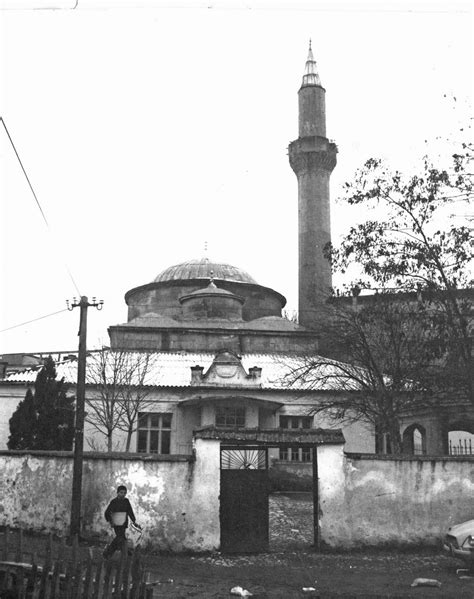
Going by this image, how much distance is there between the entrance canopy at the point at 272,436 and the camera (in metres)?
15.0

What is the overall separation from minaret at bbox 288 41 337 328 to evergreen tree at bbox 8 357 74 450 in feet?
81.7

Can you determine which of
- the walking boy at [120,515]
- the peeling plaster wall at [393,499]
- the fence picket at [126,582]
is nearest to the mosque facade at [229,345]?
the peeling plaster wall at [393,499]

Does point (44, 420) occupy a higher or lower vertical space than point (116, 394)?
lower

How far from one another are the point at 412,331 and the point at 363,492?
27.0 feet

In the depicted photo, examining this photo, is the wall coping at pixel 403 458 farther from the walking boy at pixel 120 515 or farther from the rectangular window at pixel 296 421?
the rectangular window at pixel 296 421

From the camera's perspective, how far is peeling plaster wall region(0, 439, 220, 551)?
14.7 m

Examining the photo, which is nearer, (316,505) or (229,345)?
(316,505)

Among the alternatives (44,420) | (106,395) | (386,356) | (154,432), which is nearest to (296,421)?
(154,432)

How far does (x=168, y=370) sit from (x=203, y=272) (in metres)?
18.8

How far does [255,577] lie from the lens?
12375mm

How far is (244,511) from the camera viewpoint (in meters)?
15.0

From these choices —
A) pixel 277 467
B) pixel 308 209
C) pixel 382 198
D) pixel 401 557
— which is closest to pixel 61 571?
pixel 401 557

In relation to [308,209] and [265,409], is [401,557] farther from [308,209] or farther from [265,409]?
[308,209]

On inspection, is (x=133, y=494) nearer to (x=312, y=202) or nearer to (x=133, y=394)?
(x=133, y=394)
